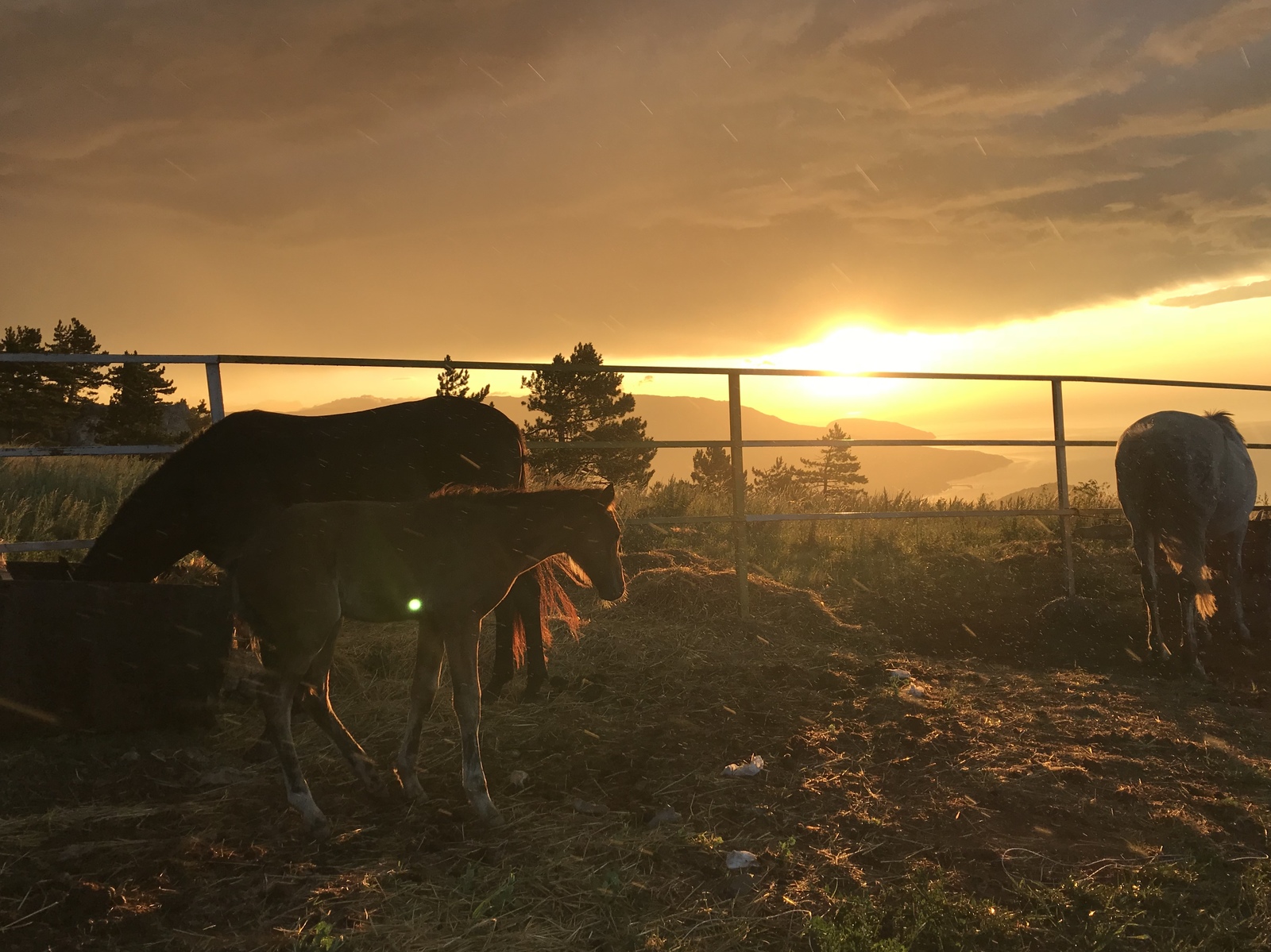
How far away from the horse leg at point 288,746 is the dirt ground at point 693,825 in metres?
0.09

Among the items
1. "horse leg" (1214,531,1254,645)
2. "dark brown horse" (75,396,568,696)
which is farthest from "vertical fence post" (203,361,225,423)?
"horse leg" (1214,531,1254,645)

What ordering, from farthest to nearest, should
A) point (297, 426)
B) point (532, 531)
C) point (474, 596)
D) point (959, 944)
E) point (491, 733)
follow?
point (297, 426) < point (491, 733) < point (532, 531) < point (474, 596) < point (959, 944)

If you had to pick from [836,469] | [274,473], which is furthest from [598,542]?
[836,469]

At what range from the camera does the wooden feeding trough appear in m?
4.20

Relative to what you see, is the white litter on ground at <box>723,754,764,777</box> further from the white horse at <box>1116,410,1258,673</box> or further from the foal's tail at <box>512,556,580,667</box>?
the white horse at <box>1116,410,1258,673</box>

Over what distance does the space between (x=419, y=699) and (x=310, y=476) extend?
1.69 m

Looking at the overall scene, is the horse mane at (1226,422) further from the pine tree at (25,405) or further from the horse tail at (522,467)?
the pine tree at (25,405)

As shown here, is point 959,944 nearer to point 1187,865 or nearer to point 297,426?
point 1187,865

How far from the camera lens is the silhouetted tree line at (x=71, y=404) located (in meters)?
34.4

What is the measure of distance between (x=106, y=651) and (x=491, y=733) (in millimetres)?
1964

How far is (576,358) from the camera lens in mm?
33156

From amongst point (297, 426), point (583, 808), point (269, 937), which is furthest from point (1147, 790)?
point (297, 426)

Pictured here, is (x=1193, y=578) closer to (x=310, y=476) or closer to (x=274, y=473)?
(x=310, y=476)

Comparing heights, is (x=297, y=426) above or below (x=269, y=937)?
above
